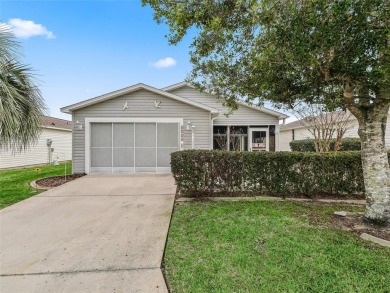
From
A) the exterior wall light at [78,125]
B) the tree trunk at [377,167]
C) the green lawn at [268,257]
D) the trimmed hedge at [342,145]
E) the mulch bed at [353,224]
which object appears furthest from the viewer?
the trimmed hedge at [342,145]

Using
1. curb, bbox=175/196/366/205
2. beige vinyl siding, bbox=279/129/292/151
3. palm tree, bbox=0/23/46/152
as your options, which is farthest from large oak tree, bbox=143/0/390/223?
beige vinyl siding, bbox=279/129/292/151

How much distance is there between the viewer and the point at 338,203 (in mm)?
5227

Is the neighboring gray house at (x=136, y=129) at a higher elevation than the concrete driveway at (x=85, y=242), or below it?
higher

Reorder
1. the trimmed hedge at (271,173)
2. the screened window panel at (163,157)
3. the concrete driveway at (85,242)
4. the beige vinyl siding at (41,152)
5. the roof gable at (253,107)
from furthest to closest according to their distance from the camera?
the roof gable at (253,107), the beige vinyl siding at (41,152), the screened window panel at (163,157), the trimmed hedge at (271,173), the concrete driveway at (85,242)

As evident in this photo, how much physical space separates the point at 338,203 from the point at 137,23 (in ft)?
34.5

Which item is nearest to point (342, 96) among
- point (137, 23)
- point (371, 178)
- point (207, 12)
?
point (371, 178)

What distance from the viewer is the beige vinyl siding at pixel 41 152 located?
1269 cm

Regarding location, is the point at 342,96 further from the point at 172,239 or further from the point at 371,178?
the point at 172,239

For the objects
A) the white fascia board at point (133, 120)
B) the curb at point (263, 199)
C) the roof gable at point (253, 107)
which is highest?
the roof gable at point (253, 107)

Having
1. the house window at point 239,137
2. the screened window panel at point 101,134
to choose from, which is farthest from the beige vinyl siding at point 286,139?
the screened window panel at point 101,134

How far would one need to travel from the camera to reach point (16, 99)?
221 inches

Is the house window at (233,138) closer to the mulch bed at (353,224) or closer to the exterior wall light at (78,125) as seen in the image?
the exterior wall light at (78,125)

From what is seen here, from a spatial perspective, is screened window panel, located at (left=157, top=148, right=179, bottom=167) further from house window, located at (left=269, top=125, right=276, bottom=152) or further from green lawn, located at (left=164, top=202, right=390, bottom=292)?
house window, located at (left=269, top=125, right=276, bottom=152)

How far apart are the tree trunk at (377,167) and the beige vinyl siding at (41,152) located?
14.3 meters
